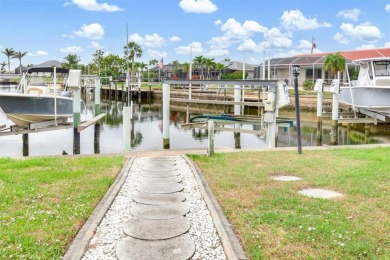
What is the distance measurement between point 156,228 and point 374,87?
16.9 metres

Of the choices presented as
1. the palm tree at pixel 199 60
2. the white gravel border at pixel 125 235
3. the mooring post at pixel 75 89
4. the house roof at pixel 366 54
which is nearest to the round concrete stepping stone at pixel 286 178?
the white gravel border at pixel 125 235

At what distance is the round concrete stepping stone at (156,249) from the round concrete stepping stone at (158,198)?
1348 millimetres

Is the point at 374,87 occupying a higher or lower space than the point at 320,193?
higher

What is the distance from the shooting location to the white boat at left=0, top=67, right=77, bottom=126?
15.3 meters

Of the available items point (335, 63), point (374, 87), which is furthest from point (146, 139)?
point (335, 63)

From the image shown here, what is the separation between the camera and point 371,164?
8297mm

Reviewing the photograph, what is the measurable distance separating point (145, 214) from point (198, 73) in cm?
6618

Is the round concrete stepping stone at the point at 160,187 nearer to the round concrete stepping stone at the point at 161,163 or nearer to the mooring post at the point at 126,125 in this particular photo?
the round concrete stepping stone at the point at 161,163

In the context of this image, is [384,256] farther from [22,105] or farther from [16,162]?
[22,105]

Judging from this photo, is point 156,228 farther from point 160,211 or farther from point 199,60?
point 199,60

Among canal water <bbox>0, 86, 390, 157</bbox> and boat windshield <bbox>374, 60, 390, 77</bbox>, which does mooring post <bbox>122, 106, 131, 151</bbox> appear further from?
boat windshield <bbox>374, 60, 390, 77</bbox>

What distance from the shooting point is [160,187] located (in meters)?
6.55

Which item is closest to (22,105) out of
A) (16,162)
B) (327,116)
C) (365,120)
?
(16,162)

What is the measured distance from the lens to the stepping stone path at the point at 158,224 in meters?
3.98
